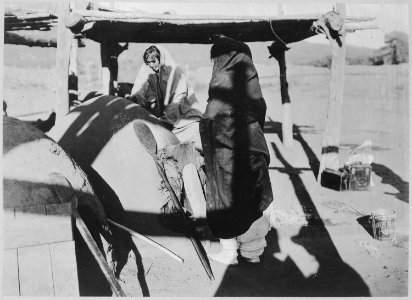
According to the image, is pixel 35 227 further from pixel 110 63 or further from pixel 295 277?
pixel 110 63

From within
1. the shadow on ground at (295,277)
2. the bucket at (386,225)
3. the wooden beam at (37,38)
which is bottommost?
the shadow on ground at (295,277)

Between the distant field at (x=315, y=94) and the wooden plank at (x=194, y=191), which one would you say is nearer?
the wooden plank at (x=194, y=191)

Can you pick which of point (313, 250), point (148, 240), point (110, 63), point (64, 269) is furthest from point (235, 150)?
point (110, 63)

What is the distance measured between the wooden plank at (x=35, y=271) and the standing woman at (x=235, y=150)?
142cm

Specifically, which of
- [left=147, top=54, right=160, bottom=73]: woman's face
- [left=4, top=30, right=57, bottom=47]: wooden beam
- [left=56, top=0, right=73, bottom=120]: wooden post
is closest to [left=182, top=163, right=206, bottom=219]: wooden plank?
[left=147, top=54, right=160, bottom=73]: woman's face

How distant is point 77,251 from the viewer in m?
2.59

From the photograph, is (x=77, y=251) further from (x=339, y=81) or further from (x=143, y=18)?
(x=339, y=81)

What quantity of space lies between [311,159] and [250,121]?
4.13 meters

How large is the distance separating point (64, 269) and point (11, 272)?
0.32m

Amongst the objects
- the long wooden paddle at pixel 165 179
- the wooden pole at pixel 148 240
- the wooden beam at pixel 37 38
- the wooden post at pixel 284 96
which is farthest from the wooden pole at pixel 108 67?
the wooden pole at pixel 148 240

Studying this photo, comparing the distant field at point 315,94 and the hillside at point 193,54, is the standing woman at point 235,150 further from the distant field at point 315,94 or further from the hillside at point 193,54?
the hillside at point 193,54

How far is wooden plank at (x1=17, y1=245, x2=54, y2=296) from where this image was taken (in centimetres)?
223

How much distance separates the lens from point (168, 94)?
16.4 feet

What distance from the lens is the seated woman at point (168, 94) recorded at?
15.1 feet
